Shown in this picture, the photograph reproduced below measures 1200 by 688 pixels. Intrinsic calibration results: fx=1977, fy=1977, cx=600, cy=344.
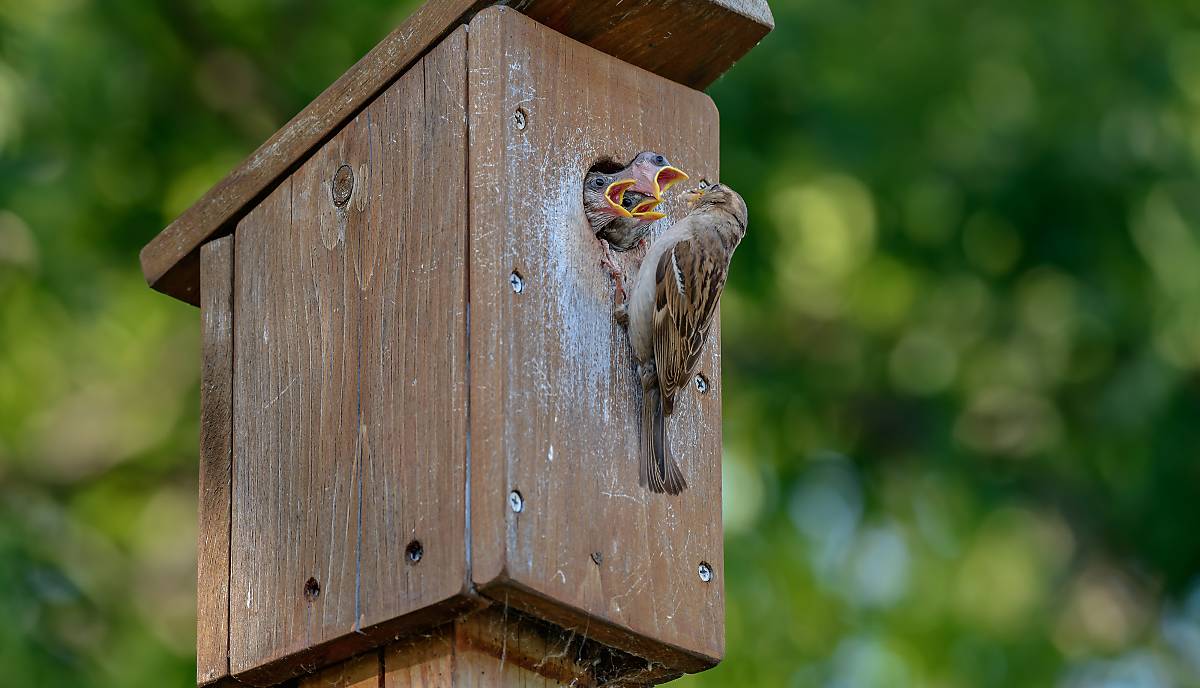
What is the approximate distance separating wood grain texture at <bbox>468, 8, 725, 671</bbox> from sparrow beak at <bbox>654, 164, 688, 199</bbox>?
74 mm

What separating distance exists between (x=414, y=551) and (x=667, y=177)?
1.02m

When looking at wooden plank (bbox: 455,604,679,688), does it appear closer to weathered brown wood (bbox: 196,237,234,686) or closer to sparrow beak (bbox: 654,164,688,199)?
weathered brown wood (bbox: 196,237,234,686)

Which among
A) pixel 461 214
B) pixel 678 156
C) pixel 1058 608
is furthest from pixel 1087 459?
pixel 461 214

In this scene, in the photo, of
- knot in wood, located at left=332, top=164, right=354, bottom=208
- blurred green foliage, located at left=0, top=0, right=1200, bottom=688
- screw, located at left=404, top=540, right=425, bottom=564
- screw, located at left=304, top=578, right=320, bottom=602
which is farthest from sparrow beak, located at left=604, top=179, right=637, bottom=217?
blurred green foliage, located at left=0, top=0, right=1200, bottom=688

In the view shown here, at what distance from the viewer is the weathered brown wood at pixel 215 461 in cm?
387

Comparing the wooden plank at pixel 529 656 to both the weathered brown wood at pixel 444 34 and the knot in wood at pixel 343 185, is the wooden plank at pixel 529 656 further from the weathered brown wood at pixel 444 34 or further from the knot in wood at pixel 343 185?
the weathered brown wood at pixel 444 34

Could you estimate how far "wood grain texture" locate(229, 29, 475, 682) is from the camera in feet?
11.4

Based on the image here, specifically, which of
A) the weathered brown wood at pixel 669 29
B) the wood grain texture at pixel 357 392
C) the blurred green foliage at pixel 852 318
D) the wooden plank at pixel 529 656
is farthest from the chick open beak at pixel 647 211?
the blurred green foliage at pixel 852 318

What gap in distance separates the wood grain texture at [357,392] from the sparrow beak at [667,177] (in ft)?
1.68

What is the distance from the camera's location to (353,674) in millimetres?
3639

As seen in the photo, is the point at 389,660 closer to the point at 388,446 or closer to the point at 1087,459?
the point at 388,446

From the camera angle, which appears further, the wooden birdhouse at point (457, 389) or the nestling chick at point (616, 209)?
the nestling chick at point (616, 209)

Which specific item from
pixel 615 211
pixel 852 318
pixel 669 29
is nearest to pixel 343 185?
pixel 615 211

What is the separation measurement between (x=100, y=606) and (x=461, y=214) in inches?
136
